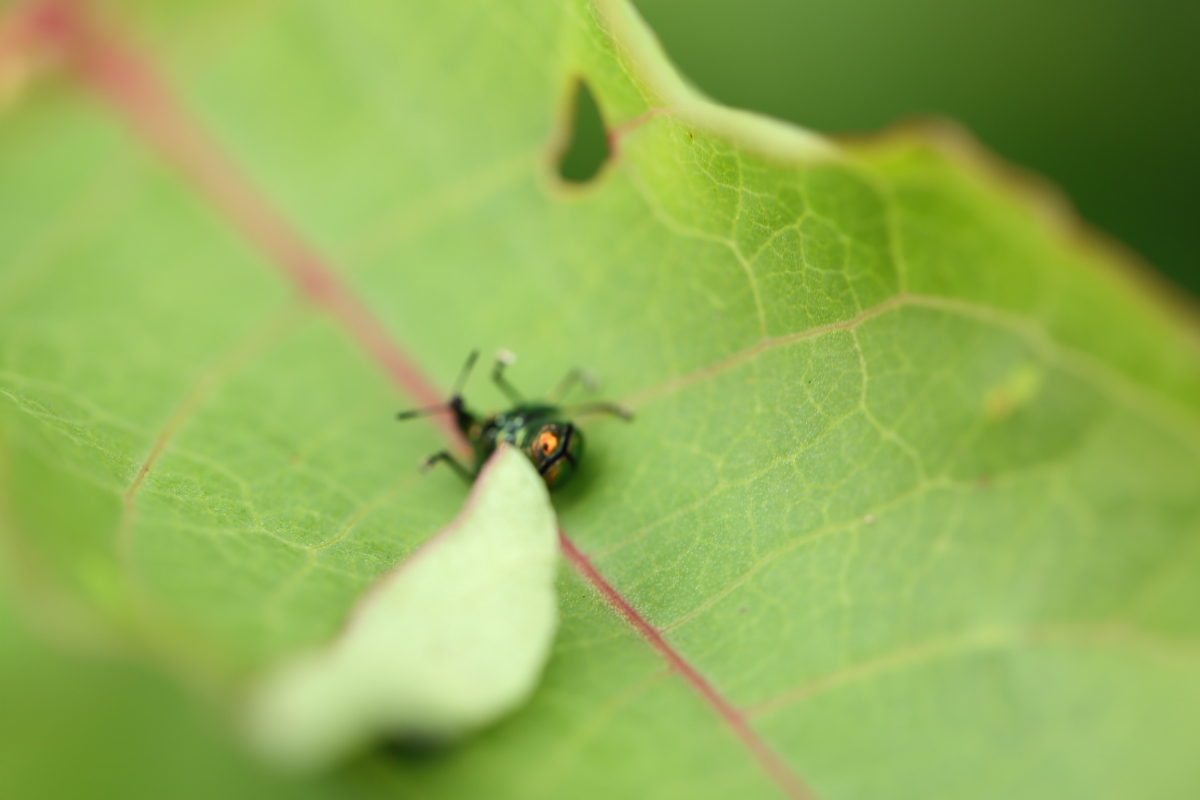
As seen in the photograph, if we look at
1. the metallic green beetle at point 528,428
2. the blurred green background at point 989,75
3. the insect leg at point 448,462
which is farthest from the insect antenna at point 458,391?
the blurred green background at point 989,75

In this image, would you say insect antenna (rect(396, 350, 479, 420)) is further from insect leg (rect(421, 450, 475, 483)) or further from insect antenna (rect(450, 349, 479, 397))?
insect leg (rect(421, 450, 475, 483))

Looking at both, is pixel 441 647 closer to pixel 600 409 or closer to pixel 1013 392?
pixel 600 409

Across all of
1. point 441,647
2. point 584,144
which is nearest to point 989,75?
point 584,144

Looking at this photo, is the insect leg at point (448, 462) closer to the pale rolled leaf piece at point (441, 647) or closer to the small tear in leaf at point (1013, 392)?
the pale rolled leaf piece at point (441, 647)

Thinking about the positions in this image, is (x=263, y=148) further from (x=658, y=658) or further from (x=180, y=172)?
(x=658, y=658)

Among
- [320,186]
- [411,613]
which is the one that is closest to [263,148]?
[320,186]

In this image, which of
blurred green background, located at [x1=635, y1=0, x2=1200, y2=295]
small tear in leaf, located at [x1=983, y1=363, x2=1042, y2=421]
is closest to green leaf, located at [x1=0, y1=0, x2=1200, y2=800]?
small tear in leaf, located at [x1=983, y1=363, x2=1042, y2=421]
